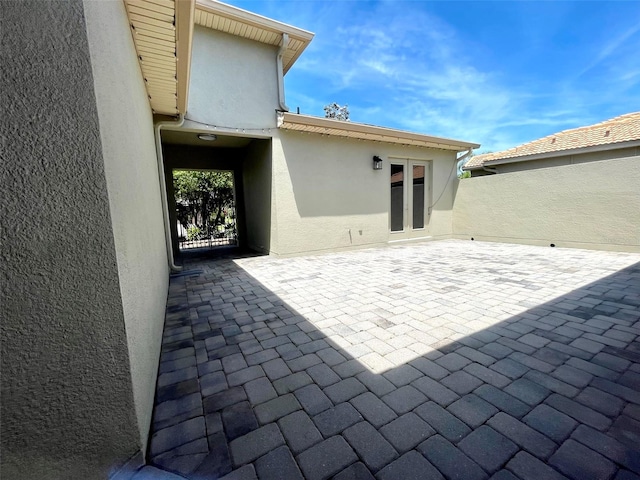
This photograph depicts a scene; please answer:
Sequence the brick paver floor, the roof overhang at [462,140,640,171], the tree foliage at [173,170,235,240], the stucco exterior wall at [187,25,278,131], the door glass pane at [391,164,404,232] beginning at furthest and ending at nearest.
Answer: the tree foliage at [173,170,235,240] → the door glass pane at [391,164,404,232] → the roof overhang at [462,140,640,171] → the stucco exterior wall at [187,25,278,131] → the brick paver floor

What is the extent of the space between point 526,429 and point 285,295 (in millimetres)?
2876

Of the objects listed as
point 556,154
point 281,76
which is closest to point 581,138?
point 556,154

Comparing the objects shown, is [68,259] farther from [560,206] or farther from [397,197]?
[560,206]

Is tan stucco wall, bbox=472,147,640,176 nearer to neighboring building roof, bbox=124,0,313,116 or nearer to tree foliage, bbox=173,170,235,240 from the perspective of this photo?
neighboring building roof, bbox=124,0,313,116

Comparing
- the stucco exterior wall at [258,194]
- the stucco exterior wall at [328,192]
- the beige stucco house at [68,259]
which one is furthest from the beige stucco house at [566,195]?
the beige stucco house at [68,259]

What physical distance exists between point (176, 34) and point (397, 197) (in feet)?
22.2

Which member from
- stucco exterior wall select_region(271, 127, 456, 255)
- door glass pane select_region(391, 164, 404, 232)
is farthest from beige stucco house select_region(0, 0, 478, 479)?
door glass pane select_region(391, 164, 404, 232)

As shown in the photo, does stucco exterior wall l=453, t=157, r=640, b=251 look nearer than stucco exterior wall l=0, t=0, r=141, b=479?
No

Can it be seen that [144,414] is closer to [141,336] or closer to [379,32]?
[141,336]

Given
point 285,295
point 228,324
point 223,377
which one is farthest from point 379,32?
point 223,377

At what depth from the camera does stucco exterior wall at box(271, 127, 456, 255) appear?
626 cm

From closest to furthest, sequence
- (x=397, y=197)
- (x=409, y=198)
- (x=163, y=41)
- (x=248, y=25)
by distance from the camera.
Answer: (x=163, y=41)
(x=248, y=25)
(x=397, y=197)
(x=409, y=198)

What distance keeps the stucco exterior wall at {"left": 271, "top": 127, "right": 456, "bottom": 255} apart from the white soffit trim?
2.71 meters

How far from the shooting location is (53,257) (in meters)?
0.97
